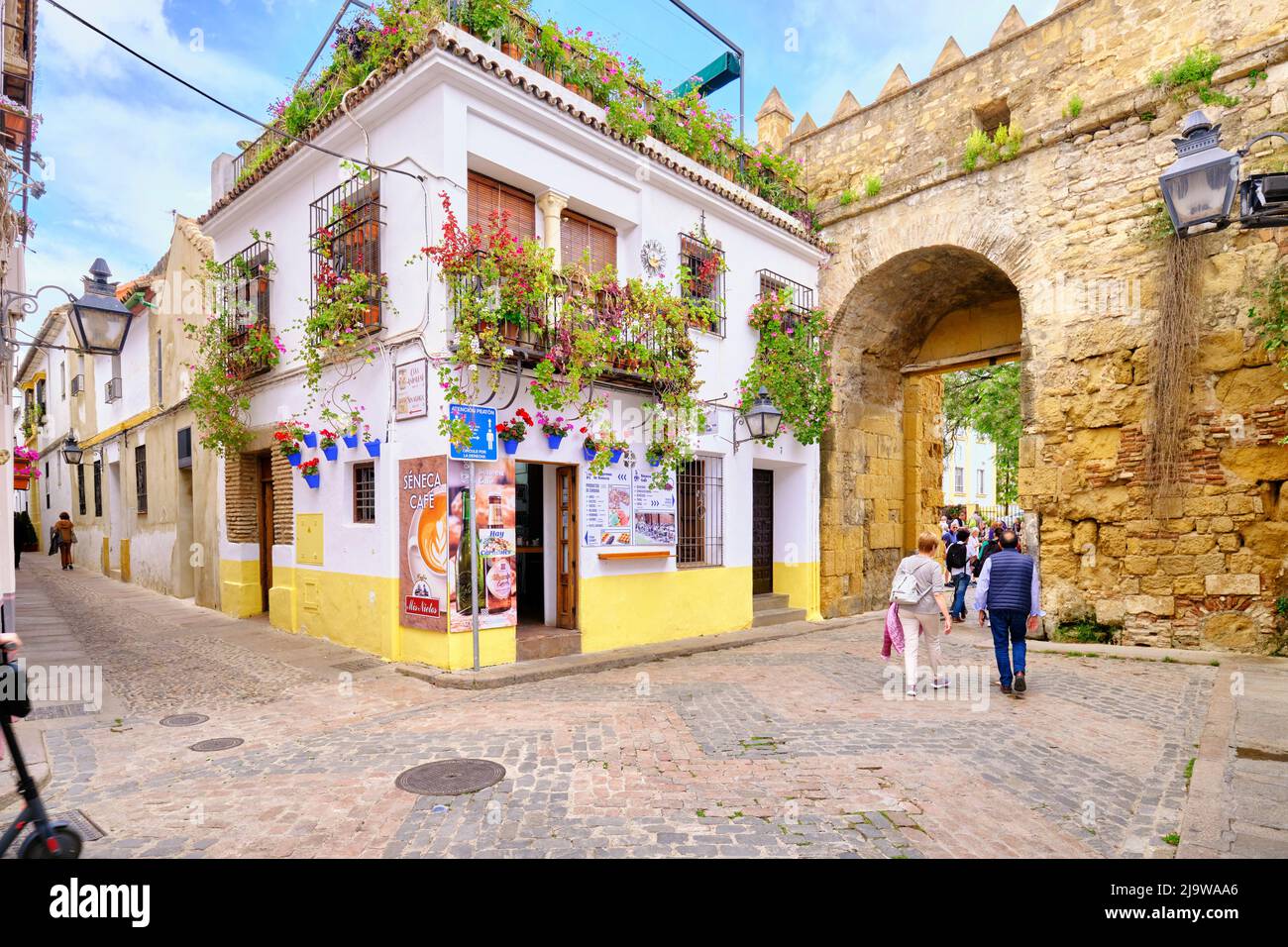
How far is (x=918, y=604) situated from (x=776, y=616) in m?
4.87

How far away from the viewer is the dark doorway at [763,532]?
1236 cm

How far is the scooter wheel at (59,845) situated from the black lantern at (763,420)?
8.79 meters

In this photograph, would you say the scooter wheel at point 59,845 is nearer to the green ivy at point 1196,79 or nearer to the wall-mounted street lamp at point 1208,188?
the wall-mounted street lamp at point 1208,188

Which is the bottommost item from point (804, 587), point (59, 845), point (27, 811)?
point (804, 587)

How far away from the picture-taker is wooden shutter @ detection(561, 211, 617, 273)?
29.2ft

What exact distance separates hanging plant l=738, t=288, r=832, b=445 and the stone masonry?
4.11ft

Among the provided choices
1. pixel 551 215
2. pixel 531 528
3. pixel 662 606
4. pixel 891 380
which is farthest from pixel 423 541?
pixel 891 380

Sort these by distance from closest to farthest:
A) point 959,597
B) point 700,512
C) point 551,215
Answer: point 551,215, point 700,512, point 959,597

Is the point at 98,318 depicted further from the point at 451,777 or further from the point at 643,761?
the point at 643,761

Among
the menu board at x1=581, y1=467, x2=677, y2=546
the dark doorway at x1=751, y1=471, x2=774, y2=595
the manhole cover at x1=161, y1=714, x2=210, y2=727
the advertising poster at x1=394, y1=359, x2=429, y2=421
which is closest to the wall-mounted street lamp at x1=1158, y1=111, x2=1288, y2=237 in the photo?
the menu board at x1=581, y1=467, x2=677, y2=546

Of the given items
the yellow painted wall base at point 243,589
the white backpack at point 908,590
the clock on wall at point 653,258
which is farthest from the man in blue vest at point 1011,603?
the yellow painted wall base at point 243,589

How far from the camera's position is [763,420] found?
10.4 metres
